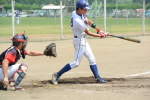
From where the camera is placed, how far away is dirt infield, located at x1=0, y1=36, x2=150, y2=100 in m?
5.86

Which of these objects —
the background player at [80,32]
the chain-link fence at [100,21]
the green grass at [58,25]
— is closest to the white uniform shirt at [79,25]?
the background player at [80,32]

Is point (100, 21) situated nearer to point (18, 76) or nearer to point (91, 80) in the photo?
point (91, 80)

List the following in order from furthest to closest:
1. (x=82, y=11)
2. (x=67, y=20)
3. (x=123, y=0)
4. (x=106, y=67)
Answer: (x=123, y=0) < (x=67, y=20) < (x=106, y=67) < (x=82, y=11)

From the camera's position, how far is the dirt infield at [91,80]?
586 centimetres

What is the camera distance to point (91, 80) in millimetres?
7613

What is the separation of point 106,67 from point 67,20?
15011 mm

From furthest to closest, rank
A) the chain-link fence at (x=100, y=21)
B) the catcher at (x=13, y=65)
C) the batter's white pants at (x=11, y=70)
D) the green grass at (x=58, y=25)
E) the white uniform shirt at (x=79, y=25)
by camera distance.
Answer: the green grass at (x=58, y=25)
the chain-link fence at (x=100, y=21)
the white uniform shirt at (x=79, y=25)
the batter's white pants at (x=11, y=70)
the catcher at (x=13, y=65)

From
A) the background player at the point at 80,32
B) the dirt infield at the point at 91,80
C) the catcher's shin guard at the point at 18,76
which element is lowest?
the dirt infield at the point at 91,80

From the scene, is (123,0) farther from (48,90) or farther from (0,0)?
(48,90)

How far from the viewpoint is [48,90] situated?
6.38 metres

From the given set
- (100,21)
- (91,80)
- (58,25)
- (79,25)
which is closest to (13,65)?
(79,25)

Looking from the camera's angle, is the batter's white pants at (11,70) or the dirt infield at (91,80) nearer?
the dirt infield at (91,80)

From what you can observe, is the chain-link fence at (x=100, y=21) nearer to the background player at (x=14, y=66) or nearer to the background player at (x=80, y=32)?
the background player at (x=80, y=32)

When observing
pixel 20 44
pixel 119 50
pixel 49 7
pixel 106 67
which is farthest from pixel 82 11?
pixel 49 7
